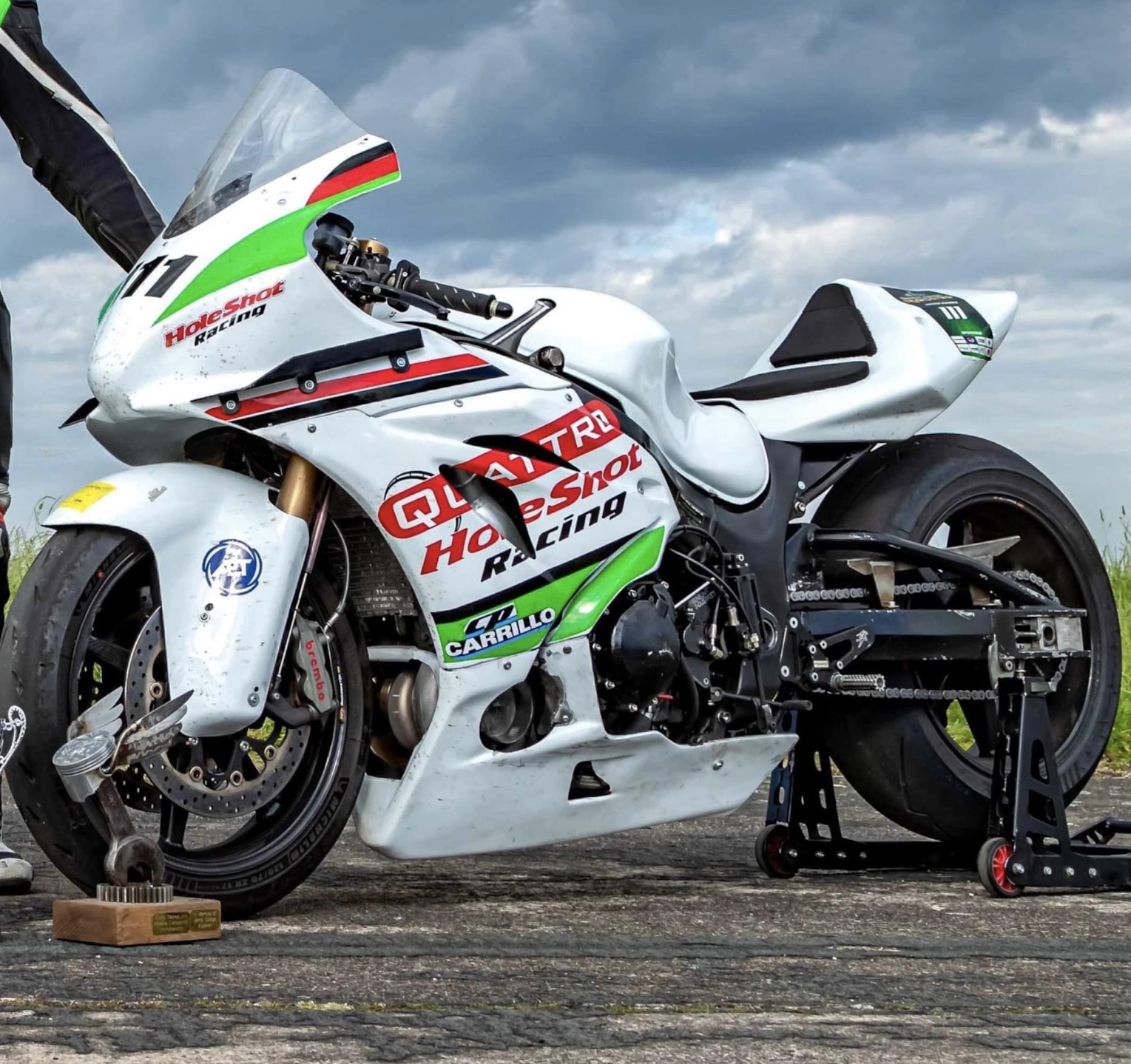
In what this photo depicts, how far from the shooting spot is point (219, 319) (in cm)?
389

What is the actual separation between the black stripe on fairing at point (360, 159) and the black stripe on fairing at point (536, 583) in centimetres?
102

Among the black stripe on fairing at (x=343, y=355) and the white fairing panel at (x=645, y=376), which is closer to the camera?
the black stripe on fairing at (x=343, y=355)

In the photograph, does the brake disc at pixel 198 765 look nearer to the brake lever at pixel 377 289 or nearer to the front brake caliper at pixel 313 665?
the front brake caliper at pixel 313 665

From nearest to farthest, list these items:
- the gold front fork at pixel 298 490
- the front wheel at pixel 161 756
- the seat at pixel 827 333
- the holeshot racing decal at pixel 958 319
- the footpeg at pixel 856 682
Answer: the front wheel at pixel 161 756, the gold front fork at pixel 298 490, the footpeg at pixel 856 682, the seat at pixel 827 333, the holeshot racing decal at pixel 958 319

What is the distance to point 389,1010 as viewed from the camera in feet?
9.64

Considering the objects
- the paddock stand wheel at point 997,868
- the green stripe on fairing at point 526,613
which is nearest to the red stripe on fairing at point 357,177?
the green stripe on fairing at point 526,613

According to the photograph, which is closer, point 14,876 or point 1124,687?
point 14,876

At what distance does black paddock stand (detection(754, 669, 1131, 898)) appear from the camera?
15.7 feet

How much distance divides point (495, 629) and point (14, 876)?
1.46 m

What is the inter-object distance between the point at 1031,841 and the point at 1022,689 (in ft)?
1.36

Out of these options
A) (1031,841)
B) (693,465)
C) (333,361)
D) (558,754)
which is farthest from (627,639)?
(1031,841)

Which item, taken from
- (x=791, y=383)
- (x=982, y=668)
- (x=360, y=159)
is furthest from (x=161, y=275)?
(x=982, y=668)

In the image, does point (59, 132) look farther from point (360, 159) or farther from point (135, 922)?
point (135, 922)

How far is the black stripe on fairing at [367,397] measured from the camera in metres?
3.92
